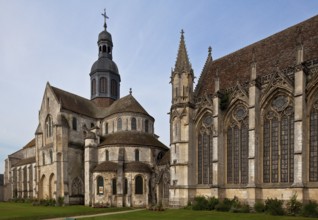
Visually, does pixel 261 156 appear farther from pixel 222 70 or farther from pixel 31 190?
pixel 31 190

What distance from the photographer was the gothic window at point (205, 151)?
114ft

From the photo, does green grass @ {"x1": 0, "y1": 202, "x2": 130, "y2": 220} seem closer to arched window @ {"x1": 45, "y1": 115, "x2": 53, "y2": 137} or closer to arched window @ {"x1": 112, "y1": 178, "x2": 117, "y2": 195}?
arched window @ {"x1": 112, "y1": 178, "x2": 117, "y2": 195}

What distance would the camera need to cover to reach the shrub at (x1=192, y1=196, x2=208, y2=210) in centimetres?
3188

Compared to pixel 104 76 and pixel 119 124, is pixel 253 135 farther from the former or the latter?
pixel 104 76

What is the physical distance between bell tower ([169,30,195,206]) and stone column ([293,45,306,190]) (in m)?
12.7

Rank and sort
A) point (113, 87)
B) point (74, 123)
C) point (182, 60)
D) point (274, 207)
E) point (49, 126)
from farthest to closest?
point (113, 87) < point (49, 126) < point (74, 123) < point (182, 60) < point (274, 207)

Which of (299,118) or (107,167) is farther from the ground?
(299,118)

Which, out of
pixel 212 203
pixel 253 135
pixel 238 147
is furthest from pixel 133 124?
pixel 253 135

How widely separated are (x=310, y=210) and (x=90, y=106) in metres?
42.4

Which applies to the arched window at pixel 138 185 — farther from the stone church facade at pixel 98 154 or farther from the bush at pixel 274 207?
the bush at pixel 274 207

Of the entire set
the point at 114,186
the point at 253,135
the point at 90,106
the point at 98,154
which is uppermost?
the point at 90,106

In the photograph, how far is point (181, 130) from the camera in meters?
36.9

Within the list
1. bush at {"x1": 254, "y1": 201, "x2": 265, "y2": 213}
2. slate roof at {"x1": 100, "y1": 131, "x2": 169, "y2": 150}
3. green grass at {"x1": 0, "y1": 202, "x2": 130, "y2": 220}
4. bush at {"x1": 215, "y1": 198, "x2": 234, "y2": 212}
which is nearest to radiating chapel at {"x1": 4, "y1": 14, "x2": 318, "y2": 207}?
slate roof at {"x1": 100, "y1": 131, "x2": 169, "y2": 150}

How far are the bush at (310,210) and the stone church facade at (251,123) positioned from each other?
106 centimetres
